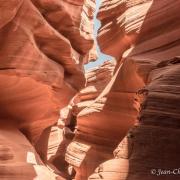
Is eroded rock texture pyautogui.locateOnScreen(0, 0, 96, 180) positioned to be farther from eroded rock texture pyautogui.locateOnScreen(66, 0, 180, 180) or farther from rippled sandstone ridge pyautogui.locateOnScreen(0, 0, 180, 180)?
eroded rock texture pyautogui.locateOnScreen(66, 0, 180, 180)

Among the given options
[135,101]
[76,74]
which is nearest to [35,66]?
[76,74]

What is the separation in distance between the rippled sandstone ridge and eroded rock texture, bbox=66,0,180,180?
0.02 metres

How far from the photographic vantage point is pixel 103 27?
357 inches

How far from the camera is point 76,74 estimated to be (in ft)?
27.7

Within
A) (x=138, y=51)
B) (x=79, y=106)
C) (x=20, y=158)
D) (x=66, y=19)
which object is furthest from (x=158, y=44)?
(x=79, y=106)

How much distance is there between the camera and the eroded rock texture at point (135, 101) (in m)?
4.12

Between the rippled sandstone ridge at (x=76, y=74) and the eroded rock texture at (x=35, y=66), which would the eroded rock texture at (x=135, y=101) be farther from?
the eroded rock texture at (x=35, y=66)

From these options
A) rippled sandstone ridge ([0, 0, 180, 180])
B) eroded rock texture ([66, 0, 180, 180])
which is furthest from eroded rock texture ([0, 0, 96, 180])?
eroded rock texture ([66, 0, 180, 180])

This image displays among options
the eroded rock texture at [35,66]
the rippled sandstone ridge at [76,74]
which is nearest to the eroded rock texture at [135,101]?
the rippled sandstone ridge at [76,74]

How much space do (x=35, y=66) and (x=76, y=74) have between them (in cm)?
161

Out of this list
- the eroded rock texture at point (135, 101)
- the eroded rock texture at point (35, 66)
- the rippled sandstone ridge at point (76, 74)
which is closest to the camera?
the eroded rock texture at point (135, 101)

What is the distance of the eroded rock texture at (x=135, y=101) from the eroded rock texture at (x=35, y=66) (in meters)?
0.82

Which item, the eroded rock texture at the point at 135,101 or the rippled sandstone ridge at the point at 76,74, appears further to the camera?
the rippled sandstone ridge at the point at 76,74

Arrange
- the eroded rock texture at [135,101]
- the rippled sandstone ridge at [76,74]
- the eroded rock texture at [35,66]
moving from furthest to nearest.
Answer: the eroded rock texture at [35,66] < the rippled sandstone ridge at [76,74] < the eroded rock texture at [135,101]
